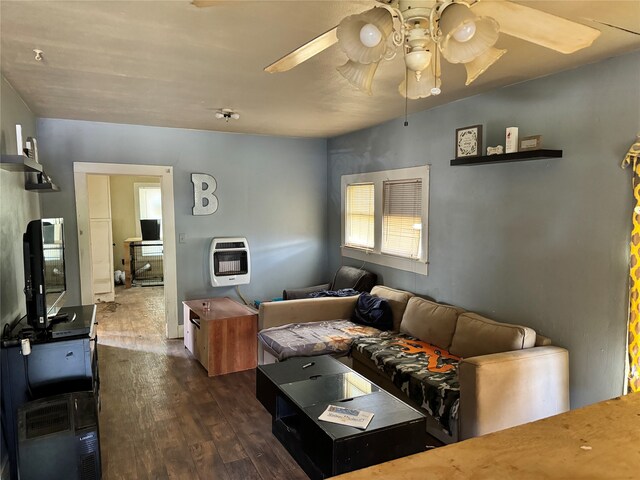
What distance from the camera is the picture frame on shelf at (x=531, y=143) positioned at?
2.84 metres

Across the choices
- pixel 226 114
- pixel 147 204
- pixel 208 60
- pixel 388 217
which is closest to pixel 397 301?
pixel 388 217

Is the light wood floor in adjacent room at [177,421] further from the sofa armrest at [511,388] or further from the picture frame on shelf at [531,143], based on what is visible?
the picture frame on shelf at [531,143]

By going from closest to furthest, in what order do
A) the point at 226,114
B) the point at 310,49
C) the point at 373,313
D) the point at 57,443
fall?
the point at 310,49 < the point at 57,443 < the point at 226,114 < the point at 373,313

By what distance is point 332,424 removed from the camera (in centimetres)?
196

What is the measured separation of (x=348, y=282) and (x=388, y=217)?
0.94 metres

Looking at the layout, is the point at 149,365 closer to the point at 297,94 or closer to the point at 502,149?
the point at 297,94

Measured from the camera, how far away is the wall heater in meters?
5.12

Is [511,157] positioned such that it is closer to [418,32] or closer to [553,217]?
[553,217]

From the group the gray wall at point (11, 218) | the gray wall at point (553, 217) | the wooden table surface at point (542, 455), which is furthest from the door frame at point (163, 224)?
the wooden table surface at point (542, 455)

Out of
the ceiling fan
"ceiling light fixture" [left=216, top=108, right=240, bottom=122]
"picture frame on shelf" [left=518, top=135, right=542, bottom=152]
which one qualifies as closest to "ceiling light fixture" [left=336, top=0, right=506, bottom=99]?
the ceiling fan

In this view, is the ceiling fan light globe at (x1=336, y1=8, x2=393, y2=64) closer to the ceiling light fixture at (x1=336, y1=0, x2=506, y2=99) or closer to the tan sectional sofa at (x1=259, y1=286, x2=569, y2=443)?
the ceiling light fixture at (x1=336, y1=0, x2=506, y2=99)

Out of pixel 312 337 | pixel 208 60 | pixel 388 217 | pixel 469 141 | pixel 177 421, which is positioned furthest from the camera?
pixel 388 217

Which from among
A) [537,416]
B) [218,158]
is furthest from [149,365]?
[537,416]

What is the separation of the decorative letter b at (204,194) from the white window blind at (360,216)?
1.65m
